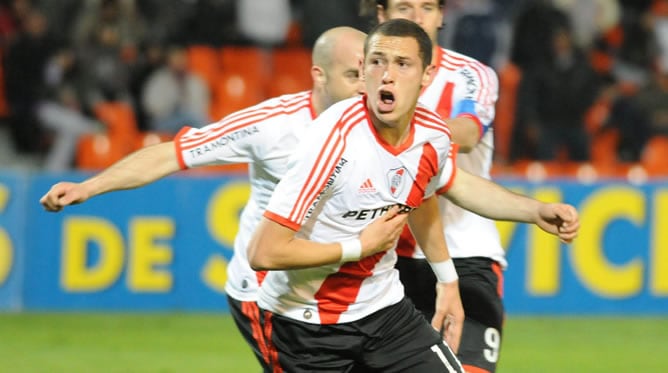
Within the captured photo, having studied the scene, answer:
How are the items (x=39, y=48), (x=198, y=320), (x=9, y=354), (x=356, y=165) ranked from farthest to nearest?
(x=39, y=48)
(x=198, y=320)
(x=9, y=354)
(x=356, y=165)

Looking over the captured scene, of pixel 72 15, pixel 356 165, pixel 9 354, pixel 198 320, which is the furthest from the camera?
pixel 72 15

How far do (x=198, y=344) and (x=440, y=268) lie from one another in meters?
5.33

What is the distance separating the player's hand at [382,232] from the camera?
15.1 feet

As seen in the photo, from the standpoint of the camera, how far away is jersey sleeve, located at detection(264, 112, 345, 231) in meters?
4.46

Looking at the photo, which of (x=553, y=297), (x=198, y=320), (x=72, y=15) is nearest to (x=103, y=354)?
(x=198, y=320)

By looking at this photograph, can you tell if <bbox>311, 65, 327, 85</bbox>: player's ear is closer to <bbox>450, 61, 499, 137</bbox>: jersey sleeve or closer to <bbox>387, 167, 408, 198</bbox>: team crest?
<bbox>450, 61, 499, 137</bbox>: jersey sleeve

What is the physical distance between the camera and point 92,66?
46.7ft

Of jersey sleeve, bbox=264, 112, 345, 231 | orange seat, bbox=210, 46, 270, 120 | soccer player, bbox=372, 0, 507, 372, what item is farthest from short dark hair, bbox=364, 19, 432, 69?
orange seat, bbox=210, 46, 270, 120

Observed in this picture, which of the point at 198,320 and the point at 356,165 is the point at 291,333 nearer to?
the point at 356,165

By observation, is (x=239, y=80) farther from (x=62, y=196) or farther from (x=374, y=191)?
(x=374, y=191)

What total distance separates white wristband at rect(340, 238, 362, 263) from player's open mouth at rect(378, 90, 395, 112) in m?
0.48

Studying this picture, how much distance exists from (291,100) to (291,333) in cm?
119

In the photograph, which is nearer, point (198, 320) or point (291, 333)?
point (291, 333)

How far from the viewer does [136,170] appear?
199 inches
